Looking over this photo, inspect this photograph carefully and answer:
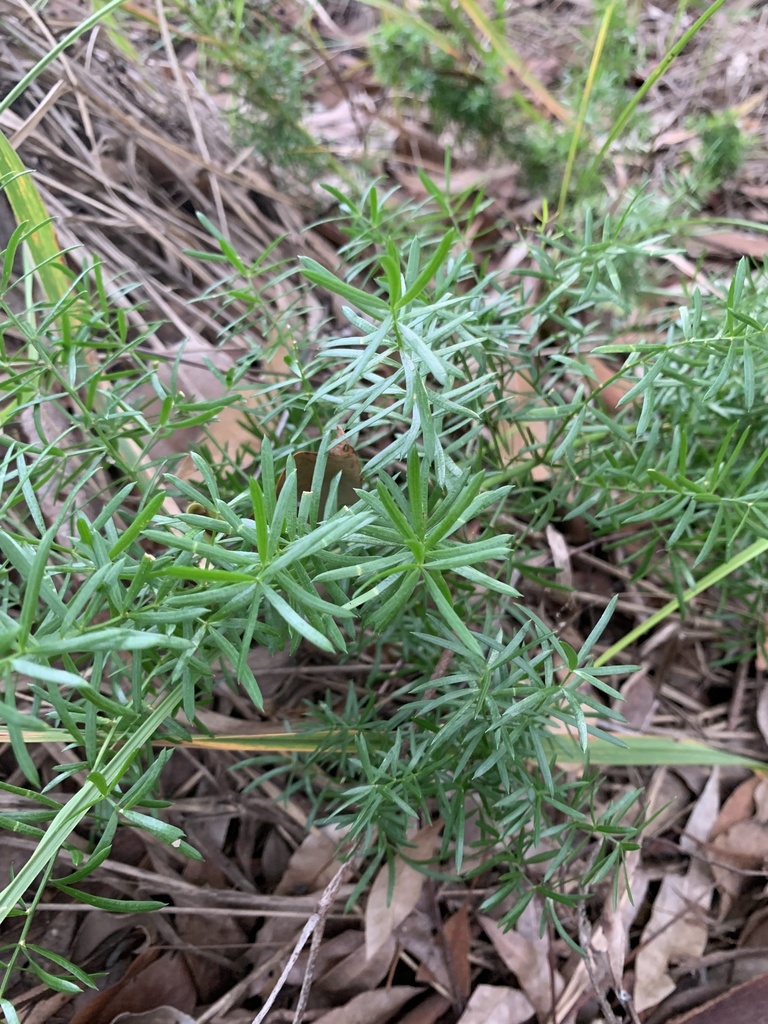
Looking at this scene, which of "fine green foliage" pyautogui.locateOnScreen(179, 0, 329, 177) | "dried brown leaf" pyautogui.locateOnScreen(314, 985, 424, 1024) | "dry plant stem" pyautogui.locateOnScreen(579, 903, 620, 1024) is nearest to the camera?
"dry plant stem" pyautogui.locateOnScreen(579, 903, 620, 1024)

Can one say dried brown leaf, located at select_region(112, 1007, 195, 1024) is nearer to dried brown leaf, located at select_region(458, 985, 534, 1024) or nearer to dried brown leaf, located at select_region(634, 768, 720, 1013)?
dried brown leaf, located at select_region(458, 985, 534, 1024)

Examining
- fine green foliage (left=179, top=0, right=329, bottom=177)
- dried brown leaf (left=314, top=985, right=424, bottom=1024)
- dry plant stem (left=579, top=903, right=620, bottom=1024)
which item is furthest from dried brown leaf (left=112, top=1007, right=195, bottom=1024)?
fine green foliage (left=179, top=0, right=329, bottom=177)

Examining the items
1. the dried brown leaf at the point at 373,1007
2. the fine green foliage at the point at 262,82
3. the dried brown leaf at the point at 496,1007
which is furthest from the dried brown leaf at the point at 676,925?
the fine green foliage at the point at 262,82

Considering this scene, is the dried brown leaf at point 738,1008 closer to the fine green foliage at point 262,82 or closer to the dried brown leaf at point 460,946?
the dried brown leaf at point 460,946

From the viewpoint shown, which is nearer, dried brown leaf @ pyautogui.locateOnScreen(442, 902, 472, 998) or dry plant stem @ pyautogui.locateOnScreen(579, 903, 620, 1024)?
dry plant stem @ pyautogui.locateOnScreen(579, 903, 620, 1024)

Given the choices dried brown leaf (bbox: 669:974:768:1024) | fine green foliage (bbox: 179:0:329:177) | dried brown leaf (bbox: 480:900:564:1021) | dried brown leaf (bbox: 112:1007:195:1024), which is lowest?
dried brown leaf (bbox: 669:974:768:1024)

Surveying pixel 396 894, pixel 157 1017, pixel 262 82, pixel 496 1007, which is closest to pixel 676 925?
pixel 496 1007

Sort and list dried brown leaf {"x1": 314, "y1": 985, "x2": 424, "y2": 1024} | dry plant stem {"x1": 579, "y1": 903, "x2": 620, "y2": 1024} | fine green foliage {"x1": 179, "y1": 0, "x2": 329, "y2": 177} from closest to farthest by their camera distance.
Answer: dry plant stem {"x1": 579, "y1": 903, "x2": 620, "y2": 1024}
dried brown leaf {"x1": 314, "y1": 985, "x2": 424, "y2": 1024}
fine green foliage {"x1": 179, "y1": 0, "x2": 329, "y2": 177}

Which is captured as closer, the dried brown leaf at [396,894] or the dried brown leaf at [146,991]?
the dried brown leaf at [146,991]

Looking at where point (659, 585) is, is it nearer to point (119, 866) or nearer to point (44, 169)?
point (119, 866)

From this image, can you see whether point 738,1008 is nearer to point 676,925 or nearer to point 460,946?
point 676,925

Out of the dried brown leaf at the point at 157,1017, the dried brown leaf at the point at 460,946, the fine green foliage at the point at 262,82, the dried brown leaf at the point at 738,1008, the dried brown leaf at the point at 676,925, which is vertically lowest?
the dried brown leaf at the point at 676,925

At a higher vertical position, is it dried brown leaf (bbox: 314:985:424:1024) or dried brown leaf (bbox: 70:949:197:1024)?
dried brown leaf (bbox: 70:949:197:1024)

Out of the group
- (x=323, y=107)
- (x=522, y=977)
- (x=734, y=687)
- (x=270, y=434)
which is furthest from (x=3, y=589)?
(x=323, y=107)
